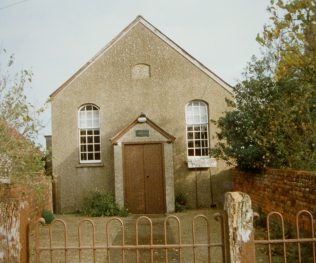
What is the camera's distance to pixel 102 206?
54.5 ft

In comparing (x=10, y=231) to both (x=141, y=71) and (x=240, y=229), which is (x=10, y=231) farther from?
(x=141, y=71)

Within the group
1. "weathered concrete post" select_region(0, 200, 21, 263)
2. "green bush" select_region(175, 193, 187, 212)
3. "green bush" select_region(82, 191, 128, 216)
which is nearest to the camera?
"weathered concrete post" select_region(0, 200, 21, 263)

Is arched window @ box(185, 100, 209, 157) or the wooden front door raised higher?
arched window @ box(185, 100, 209, 157)

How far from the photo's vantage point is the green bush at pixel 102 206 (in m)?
16.5

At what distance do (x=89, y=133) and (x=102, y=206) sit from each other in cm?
353

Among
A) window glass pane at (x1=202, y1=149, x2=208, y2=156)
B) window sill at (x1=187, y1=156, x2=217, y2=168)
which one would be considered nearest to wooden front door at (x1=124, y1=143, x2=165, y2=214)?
window sill at (x1=187, y1=156, x2=217, y2=168)

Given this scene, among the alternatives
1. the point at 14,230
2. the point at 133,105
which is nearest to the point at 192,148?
the point at 133,105

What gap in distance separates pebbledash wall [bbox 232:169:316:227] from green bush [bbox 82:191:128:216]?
530cm

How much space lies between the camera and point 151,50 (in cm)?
1836

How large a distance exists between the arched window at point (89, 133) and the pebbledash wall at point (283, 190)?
22.7ft

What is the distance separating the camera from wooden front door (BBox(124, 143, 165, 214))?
56.2ft

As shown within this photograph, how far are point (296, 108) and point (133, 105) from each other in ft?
27.6

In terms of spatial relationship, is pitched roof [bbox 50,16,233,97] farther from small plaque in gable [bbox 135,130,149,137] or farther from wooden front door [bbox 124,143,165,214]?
wooden front door [bbox 124,143,165,214]

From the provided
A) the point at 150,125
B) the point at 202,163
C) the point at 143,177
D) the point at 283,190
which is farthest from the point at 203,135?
the point at 283,190
